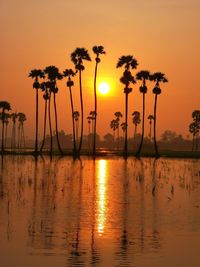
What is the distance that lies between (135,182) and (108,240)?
25.1 m

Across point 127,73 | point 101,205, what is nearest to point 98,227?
point 101,205

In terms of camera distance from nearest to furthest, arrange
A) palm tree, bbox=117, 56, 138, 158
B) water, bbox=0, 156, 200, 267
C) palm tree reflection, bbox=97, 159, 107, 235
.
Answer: water, bbox=0, 156, 200, 267, palm tree reflection, bbox=97, 159, 107, 235, palm tree, bbox=117, 56, 138, 158

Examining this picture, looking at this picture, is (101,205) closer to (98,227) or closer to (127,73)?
(98,227)

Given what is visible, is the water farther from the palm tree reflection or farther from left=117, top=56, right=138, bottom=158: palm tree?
left=117, top=56, right=138, bottom=158: palm tree

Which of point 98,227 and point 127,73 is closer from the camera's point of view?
point 98,227

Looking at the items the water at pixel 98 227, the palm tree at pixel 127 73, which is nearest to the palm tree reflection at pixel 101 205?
the water at pixel 98 227

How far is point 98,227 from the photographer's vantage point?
66.6 feet

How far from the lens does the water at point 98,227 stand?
1501 cm

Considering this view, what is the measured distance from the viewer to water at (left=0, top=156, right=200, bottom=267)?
15.0m

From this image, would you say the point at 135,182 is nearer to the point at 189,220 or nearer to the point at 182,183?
the point at 182,183

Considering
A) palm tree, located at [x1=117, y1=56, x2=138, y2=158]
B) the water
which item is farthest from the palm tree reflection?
palm tree, located at [x1=117, y1=56, x2=138, y2=158]

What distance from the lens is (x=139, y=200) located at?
30.1m

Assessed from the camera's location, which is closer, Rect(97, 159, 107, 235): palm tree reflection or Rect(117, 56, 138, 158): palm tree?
Rect(97, 159, 107, 235): palm tree reflection

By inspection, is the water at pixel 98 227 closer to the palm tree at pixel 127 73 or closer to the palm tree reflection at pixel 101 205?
the palm tree reflection at pixel 101 205
